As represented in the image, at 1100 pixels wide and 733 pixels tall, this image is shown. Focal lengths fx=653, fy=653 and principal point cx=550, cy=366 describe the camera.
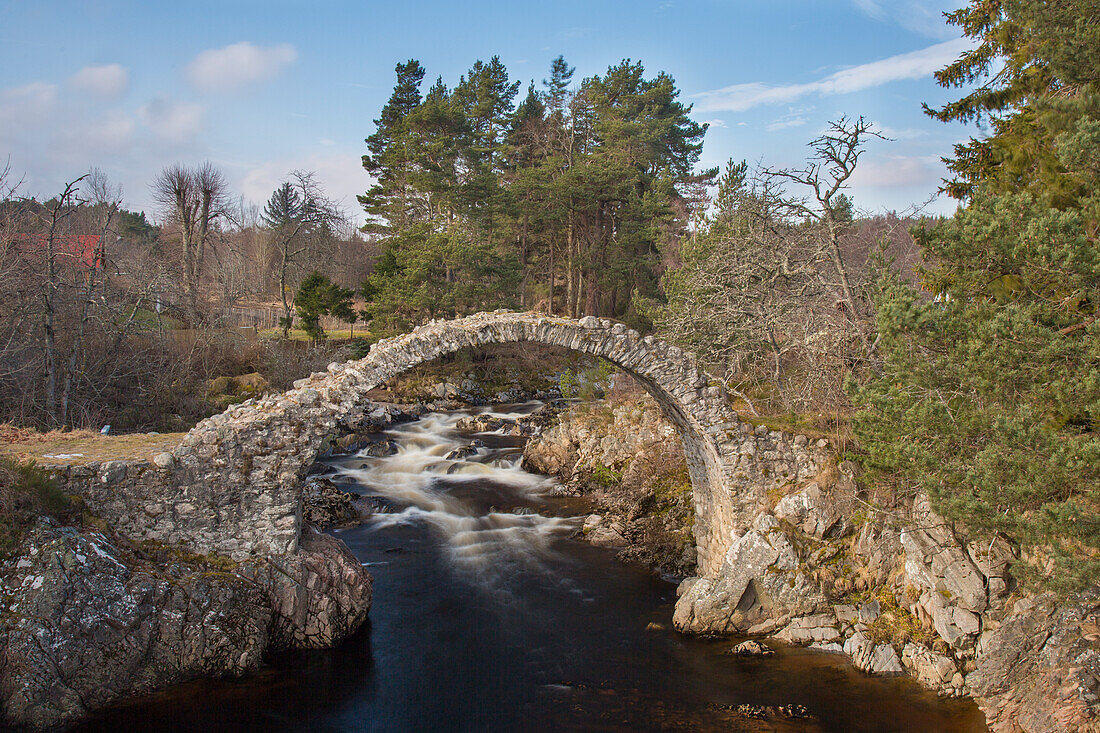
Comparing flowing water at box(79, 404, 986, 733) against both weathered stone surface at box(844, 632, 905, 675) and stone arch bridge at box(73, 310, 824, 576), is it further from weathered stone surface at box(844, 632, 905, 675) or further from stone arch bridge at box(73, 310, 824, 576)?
stone arch bridge at box(73, 310, 824, 576)

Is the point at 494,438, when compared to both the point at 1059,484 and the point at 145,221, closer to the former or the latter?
the point at 1059,484

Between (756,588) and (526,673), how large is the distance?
3662 mm

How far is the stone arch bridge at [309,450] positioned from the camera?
8.75 m

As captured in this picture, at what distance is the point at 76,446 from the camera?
9.84 meters

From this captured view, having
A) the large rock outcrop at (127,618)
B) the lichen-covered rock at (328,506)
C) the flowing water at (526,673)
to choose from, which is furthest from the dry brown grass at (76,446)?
the lichen-covered rock at (328,506)

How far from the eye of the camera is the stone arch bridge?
8750 millimetres

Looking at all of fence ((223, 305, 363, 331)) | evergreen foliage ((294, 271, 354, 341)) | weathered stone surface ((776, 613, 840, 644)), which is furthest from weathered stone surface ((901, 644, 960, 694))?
fence ((223, 305, 363, 331))

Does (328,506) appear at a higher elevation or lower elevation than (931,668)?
higher

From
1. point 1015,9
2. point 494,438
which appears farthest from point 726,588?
point 494,438

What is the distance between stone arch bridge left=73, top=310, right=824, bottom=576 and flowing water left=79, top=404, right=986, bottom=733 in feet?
6.04

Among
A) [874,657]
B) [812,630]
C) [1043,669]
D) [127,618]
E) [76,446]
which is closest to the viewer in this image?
[1043,669]

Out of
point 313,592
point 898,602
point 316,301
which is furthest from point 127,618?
point 316,301

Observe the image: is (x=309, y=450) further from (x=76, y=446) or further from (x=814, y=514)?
(x=814, y=514)

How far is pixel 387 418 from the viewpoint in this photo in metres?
24.6
